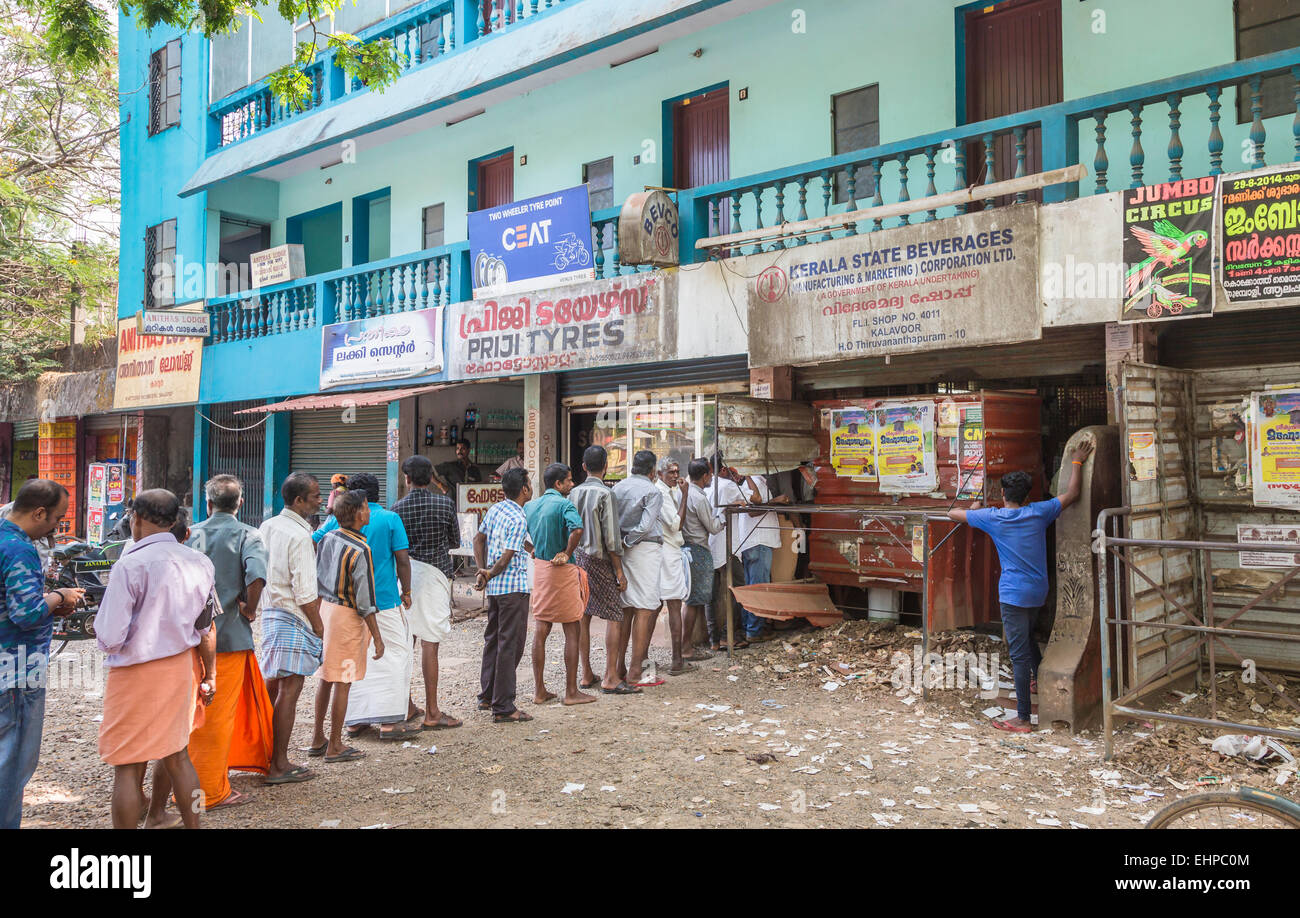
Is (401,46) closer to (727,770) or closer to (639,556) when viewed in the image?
(639,556)

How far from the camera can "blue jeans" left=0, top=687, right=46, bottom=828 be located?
3.80 metres

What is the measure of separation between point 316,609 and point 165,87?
51.5ft

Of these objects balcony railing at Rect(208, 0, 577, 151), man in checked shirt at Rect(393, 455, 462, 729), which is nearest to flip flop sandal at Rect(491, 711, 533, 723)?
man in checked shirt at Rect(393, 455, 462, 729)

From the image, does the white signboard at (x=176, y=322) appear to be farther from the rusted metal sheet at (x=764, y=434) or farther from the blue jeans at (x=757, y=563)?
the blue jeans at (x=757, y=563)

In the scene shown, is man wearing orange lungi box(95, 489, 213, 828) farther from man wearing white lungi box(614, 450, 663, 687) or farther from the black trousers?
man wearing white lungi box(614, 450, 663, 687)

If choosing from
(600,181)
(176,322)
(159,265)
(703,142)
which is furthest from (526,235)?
(159,265)

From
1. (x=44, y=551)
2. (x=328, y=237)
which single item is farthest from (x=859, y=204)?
(x=328, y=237)

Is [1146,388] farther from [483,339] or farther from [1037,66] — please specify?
[483,339]

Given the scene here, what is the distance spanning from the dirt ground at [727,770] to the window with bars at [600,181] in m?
6.86

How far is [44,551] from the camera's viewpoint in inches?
403

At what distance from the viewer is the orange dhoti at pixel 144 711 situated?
12.6 ft

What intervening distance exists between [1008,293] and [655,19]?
461 centimetres

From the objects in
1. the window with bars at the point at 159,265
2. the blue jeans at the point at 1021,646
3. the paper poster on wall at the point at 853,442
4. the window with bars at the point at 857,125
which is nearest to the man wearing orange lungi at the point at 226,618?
the blue jeans at the point at 1021,646

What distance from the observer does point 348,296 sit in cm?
1288
